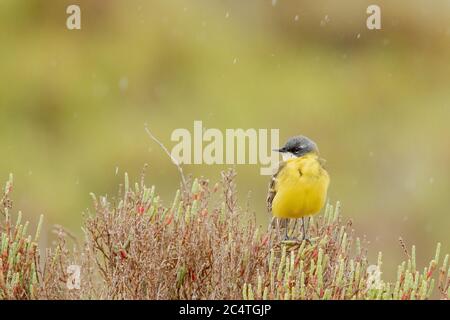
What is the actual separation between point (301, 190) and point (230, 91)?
7921 millimetres

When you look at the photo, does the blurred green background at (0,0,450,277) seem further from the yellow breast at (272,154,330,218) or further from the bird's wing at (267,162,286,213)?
the yellow breast at (272,154,330,218)

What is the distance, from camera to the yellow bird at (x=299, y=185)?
4344 millimetres

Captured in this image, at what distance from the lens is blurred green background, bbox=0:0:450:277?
11.2 m

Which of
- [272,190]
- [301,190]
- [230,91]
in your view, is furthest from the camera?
[230,91]

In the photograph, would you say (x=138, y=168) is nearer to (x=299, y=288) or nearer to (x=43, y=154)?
(x=43, y=154)

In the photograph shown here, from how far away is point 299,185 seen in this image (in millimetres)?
4398

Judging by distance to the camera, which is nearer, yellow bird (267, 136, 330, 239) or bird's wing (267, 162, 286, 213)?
yellow bird (267, 136, 330, 239)

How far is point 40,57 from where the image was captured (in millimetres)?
12602

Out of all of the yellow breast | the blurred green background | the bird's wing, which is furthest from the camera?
the blurred green background

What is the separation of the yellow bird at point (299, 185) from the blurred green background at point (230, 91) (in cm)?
613

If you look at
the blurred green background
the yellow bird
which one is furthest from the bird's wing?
the blurred green background

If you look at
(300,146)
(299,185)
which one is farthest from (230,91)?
(299,185)

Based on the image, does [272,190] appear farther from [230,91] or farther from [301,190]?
[230,91]

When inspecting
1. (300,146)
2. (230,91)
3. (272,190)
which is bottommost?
(230,91)
